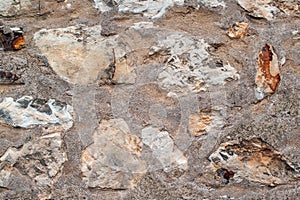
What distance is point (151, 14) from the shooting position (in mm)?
1202

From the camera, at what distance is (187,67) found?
120 cm

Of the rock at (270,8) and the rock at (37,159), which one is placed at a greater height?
the rock at (270,8)

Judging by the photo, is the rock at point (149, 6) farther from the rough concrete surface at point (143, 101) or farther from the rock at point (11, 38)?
the rock at point (11, 38)

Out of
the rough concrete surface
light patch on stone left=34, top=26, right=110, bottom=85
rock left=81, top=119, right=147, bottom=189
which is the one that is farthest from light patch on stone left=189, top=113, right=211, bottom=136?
light patch on stone left=34, top=26, right=110, bottom=85

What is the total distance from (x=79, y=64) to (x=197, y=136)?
1.19 feet

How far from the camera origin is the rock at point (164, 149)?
1.20 metres

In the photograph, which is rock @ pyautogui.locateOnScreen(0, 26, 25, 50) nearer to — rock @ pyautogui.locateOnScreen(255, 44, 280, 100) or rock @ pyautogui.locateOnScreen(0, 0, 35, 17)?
rock @ pyautogui.locateOnScreen(0, 0, 35, 17)

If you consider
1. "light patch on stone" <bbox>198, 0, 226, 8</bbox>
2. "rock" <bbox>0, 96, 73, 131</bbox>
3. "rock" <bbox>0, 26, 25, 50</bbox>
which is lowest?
"rock" <bbox>0, 96, 73, 131</bbox>

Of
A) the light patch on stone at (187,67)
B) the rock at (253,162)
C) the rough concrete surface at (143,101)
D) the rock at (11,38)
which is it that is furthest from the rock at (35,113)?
the rock at (253,162)

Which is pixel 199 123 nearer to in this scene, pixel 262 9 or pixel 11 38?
pixel 262 9

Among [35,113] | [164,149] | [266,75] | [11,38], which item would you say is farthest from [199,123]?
[11,38]

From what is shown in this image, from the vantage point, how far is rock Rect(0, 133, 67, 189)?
1182 mm

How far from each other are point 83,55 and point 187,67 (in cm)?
27

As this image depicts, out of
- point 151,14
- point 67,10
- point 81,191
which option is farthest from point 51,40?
point 81,191
